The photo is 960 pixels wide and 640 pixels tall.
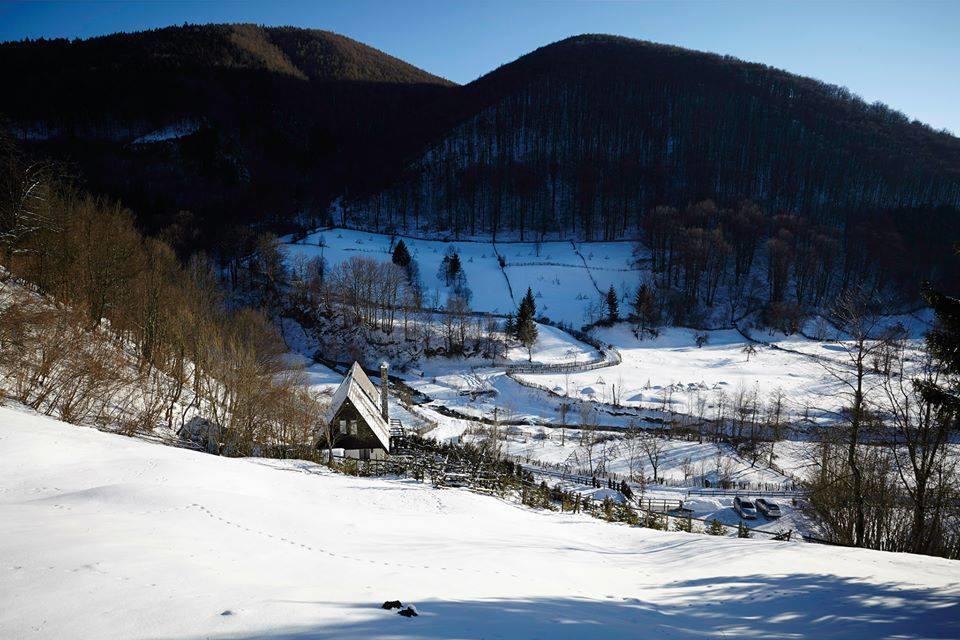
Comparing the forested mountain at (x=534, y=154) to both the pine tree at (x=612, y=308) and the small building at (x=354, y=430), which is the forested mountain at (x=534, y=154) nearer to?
the pine tree at (x=612, y=308)

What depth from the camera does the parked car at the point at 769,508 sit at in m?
22.1

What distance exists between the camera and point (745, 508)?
22.6 meters

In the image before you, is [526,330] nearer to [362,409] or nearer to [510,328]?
[510,328]

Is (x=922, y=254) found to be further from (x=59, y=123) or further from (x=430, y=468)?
(x=59, y=123)

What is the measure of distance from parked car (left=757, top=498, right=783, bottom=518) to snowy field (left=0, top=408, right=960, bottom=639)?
13528 millimetres

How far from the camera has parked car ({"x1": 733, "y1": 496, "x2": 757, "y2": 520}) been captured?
71.9 feet

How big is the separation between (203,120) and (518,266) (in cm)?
9525

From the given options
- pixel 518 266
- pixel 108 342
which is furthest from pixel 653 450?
pixel 518 266

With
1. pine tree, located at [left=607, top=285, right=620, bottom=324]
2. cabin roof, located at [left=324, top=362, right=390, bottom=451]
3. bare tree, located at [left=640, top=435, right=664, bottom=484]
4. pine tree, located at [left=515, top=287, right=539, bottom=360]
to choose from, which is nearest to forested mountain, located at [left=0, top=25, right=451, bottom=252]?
pine tree, located at [left=515, top=287, right=539, bottom=360]

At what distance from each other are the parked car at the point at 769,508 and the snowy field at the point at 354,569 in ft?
44.4

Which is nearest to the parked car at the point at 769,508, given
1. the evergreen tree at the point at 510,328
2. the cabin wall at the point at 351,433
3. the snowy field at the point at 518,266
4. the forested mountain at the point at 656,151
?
the cabin wall at the point at 351,433

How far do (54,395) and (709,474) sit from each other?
113 feet

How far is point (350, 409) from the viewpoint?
22094 millimetres

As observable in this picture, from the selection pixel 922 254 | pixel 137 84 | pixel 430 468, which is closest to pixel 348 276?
pixel 430 468
